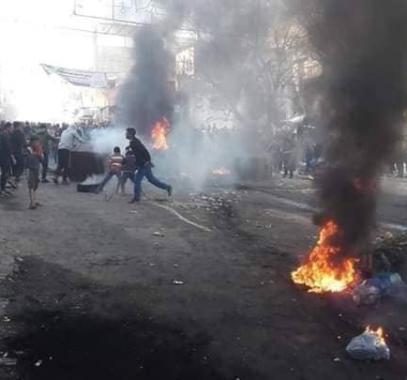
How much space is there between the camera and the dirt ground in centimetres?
439

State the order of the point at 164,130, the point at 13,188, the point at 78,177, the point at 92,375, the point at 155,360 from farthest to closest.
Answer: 1. the point at 164,130
2. the point at 78,177
3. the point at 13,188
4. the point at 155,360
5. the point at 92,375

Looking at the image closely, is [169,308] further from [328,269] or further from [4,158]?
[4,158]

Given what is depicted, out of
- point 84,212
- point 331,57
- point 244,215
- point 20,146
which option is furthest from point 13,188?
point 331,57

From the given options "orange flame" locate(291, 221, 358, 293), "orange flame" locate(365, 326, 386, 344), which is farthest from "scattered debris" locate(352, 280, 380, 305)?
"orange flame" locate(365, 326, 386, 344)

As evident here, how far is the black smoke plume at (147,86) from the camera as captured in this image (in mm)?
21328

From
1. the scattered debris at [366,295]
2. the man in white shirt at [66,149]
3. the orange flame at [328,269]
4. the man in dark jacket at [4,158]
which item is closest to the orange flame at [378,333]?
the scattered debris at [366,295]

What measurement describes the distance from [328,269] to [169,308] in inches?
72.4

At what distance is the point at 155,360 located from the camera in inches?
176

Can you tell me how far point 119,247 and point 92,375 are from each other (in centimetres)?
399

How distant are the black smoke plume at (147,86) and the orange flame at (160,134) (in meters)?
0.46

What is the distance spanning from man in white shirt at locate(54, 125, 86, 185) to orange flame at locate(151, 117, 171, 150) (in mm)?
3902

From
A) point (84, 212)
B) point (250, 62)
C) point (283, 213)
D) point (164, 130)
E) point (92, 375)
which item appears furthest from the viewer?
point (250, 62)

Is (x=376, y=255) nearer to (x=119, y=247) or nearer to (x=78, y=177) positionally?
(x=119, y=247)

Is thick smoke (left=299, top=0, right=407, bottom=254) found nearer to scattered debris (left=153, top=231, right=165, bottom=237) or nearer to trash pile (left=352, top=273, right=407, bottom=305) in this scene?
trash pile (left=352, top=273, right=407, bottom=305)
